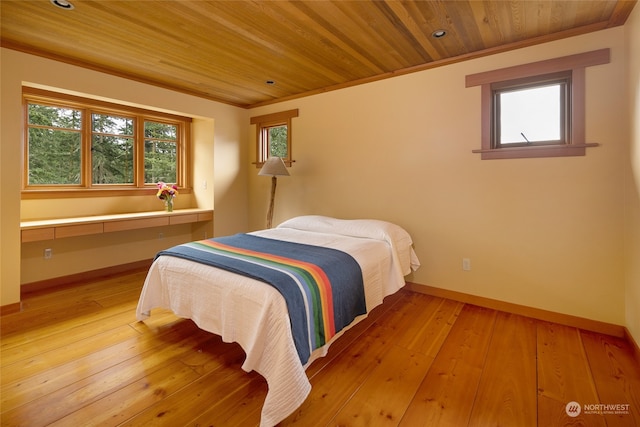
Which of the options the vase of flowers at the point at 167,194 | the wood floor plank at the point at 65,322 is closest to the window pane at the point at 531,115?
the wood floor plank at the point at 65,322

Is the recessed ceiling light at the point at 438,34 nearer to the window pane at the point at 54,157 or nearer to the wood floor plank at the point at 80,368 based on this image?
the wood floor plank at the point at 80,368

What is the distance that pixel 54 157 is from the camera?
3361 millimetres

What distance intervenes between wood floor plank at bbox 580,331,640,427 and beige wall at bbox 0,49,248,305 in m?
4.23

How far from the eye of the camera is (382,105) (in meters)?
3.38

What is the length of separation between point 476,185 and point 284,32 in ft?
7.16

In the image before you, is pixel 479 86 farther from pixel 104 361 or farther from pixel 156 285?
pixel 104 361

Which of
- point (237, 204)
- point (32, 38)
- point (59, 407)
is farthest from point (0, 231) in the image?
point (237, 204)

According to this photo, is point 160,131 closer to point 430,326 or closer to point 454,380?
point 430,326

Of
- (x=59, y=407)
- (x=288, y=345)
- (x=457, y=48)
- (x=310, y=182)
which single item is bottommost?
(x=59, y=407)

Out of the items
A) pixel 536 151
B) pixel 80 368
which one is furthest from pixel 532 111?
pixel 80 368

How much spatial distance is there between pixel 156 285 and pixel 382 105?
9.43 feet

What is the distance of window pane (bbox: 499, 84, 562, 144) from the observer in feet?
8.32
